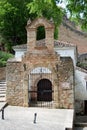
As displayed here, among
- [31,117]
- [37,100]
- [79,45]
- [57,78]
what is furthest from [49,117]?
[79,45]

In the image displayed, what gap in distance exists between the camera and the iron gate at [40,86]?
962 inches

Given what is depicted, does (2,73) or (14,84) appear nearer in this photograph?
(14,84)

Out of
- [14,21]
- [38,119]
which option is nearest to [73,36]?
[14,21]

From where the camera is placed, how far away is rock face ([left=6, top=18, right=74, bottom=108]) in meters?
22.4

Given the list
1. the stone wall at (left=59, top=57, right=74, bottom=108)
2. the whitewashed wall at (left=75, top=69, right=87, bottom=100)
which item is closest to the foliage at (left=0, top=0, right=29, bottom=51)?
the whitewashed wall at (left=75, top=69, right=87, bottom=100)

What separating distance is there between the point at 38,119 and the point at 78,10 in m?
6.50

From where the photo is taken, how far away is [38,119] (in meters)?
18.5

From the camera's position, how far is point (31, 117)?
18.9 meters

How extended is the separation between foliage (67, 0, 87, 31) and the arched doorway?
8557mm

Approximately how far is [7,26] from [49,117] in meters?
23.6

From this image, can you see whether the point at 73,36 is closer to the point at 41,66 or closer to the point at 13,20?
the point at 13,20

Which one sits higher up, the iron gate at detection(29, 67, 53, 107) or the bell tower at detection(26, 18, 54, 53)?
the bell tower at detection(26, 18, 54, 53)

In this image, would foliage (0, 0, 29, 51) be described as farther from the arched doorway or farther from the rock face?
the rock face

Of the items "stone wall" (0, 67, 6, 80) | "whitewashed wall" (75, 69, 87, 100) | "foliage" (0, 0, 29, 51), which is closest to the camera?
"whitewashed wall" (75, 69, 87, 100)
